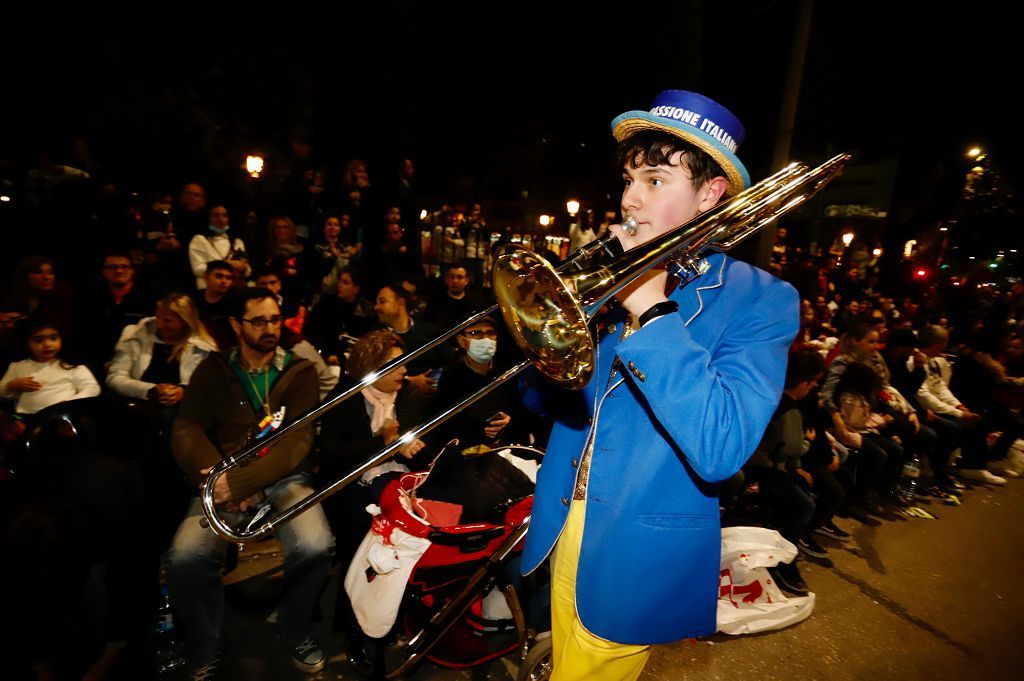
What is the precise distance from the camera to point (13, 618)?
2.06m

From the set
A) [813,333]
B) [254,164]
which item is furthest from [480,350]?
[254,164]

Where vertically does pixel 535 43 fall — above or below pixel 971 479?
above

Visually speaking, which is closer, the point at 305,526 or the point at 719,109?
the point at 719,109

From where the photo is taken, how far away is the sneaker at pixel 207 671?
252 cm

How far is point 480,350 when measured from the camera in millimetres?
3762

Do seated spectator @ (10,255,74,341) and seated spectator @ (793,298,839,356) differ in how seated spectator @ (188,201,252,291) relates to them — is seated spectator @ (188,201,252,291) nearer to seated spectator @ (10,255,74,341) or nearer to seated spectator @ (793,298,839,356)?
seated spectator @ (10,255,74,341)

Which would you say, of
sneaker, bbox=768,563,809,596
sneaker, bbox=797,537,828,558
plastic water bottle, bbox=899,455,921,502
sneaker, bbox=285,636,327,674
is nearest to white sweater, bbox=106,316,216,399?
sneaker, bbox=285,636,327,674

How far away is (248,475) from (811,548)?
172 inches

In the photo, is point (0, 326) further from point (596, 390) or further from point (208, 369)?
point (596, 390)

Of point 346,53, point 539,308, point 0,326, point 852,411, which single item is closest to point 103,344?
point 0,326

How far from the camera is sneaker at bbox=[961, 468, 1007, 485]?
20.3 ft

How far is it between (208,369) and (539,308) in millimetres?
2273

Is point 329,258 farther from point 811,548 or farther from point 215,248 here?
point 811,548

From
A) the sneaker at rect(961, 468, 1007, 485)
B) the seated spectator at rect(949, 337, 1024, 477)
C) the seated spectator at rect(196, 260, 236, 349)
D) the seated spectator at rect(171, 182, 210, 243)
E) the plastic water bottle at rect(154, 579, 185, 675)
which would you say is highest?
the seated spectator at rect(171, 182, 210, 243)
